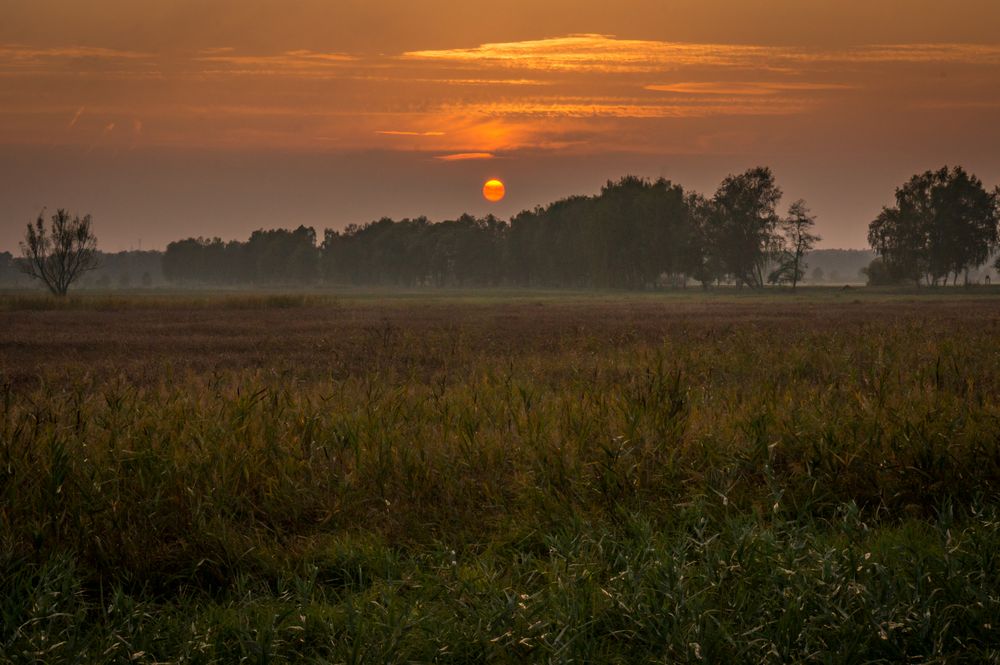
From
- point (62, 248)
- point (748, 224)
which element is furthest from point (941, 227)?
point (62, 248)

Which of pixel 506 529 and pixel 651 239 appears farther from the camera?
pixel 651 239

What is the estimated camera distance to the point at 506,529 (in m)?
6.12

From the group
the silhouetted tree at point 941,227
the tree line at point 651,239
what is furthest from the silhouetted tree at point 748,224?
the silhouetted tree at point 941,227

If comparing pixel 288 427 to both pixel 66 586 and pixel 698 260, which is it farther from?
pixel 698 260

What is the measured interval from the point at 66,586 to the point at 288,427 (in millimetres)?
3244

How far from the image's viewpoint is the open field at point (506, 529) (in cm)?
435

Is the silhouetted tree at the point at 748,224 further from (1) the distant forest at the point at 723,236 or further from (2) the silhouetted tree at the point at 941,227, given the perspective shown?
(2) the silhouetted tree at the point at 941,227

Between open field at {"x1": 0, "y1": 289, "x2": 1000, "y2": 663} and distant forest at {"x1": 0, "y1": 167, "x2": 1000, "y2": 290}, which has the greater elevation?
distant forest at {"x1": 0, "y1": 167, "x2": 1000, "y2": 290}

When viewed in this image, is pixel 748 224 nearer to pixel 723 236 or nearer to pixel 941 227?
pixel 723 236

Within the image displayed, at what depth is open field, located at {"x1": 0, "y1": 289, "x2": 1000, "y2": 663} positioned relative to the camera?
4348 mm

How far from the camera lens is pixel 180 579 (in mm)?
5566

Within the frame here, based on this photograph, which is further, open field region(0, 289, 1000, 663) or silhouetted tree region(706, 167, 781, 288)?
silhouetted tree region(706, 167, 781, 288)

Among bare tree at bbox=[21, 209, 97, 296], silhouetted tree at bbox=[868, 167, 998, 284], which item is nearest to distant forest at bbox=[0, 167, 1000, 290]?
silhouetted tree at bbox=[868, 167, 998, 284]

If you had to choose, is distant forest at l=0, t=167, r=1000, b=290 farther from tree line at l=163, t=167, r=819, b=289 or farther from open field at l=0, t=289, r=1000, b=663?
open field at l=0, t=289, r=1000, b=663
